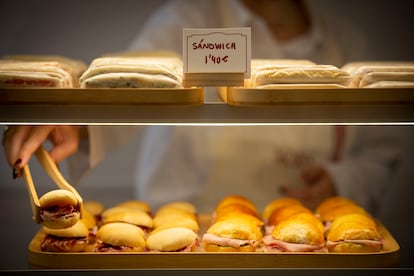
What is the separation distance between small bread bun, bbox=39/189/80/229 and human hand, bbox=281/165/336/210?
4.90 ft

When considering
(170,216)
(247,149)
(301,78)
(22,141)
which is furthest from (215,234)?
(247,149)

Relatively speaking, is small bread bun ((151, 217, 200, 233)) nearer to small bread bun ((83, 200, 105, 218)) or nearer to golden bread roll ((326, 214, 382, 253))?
small bread bun ((83, 200, 105, 218))

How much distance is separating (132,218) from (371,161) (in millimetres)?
1551

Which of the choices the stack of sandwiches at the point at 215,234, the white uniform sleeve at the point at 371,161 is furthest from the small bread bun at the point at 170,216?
the white uniform sleeve at the point at 371,161

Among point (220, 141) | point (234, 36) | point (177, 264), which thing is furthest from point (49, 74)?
point (220, 141)

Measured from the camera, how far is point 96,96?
4.50 ft

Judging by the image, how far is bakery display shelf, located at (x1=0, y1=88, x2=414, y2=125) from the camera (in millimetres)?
1372

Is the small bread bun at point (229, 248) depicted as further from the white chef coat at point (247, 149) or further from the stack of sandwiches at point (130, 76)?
the white chef coat at point (247, 149)

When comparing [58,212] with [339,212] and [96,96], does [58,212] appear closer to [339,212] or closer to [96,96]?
[96,96]

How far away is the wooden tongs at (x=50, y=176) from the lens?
1.45 m

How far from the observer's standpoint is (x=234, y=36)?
4.59 feet

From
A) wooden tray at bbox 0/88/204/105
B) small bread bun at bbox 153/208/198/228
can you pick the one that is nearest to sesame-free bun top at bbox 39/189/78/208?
wooden tray at bbox 0/88/204/105

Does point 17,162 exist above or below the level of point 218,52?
below

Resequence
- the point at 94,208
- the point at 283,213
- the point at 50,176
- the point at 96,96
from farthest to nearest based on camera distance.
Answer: the point at 94,208 → the point at 283,213 → the point at 50,176 → the point at 96,96
